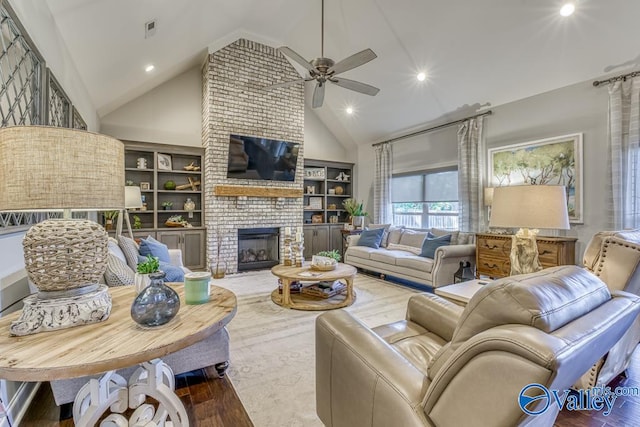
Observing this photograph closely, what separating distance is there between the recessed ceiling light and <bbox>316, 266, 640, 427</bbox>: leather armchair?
11.7 ft

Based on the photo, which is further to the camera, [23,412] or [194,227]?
[194,227]

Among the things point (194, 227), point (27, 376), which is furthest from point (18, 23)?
point (194, 227)

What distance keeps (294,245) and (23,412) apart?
277 centimetres

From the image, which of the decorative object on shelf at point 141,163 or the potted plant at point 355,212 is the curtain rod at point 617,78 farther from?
the decorative object on shelf at point 141,163

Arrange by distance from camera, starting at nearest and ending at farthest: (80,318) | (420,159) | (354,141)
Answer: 1. (80,318)
2. (420,159)
3. (354,141)

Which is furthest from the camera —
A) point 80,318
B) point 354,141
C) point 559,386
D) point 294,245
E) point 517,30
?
point 354,141

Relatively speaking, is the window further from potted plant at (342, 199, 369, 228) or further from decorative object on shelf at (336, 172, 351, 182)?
decorative object on shelf at (336, 172, 351, 182)

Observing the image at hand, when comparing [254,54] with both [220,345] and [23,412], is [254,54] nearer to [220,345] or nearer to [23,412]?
[220,345]

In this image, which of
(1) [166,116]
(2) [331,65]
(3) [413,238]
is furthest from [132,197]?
(3) [413,238]

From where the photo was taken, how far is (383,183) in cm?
655

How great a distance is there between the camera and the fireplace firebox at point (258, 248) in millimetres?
5938

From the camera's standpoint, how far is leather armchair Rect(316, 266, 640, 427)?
0.70m

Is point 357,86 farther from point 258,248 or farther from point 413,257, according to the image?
point 258,248

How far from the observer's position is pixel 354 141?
741cm
